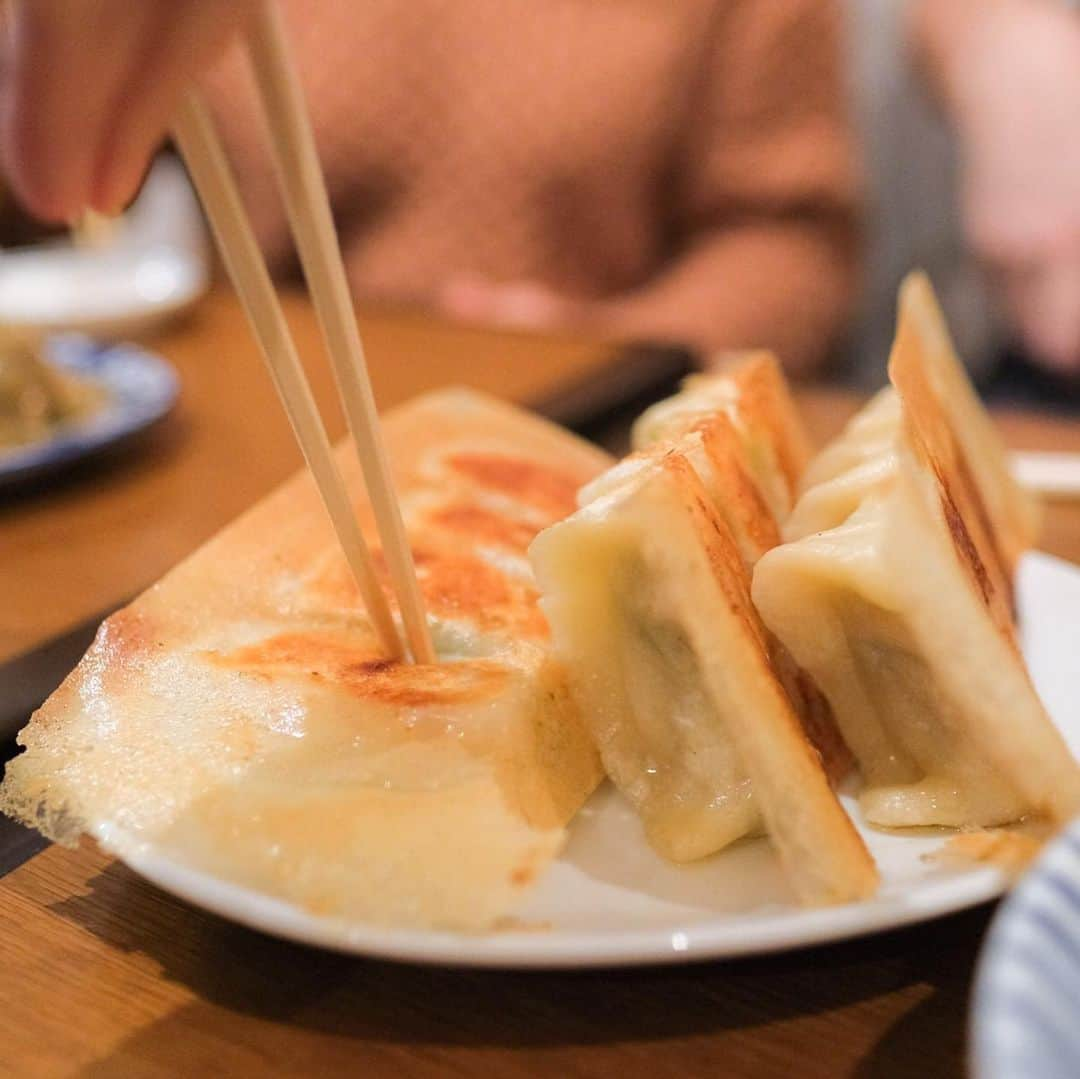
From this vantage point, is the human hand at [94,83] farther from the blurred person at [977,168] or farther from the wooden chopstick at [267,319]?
the blurred person at [977,168]

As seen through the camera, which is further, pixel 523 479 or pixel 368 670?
pixel 523 479

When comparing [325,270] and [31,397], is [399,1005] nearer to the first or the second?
[325,270]

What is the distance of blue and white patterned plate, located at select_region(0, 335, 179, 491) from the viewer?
1.43 m

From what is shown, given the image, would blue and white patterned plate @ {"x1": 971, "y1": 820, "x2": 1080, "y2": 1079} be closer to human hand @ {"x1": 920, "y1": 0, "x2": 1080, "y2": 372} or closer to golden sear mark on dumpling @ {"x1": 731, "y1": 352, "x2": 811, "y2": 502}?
golden sear mark on dumpling @ {"x1": 731, "y1": 352, "x2": 811, "y2": 502}

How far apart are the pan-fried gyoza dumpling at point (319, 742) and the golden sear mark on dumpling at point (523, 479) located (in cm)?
16

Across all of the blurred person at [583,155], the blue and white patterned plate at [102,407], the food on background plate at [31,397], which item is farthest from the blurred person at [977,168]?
the food on background plate at [31,397]

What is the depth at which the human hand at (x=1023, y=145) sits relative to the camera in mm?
2900

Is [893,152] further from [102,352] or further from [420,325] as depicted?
[102,352]

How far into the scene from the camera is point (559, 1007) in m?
0.68

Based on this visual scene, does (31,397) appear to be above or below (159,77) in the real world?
below

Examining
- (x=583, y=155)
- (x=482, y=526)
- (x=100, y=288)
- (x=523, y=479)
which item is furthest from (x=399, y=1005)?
(x=583, y=155)

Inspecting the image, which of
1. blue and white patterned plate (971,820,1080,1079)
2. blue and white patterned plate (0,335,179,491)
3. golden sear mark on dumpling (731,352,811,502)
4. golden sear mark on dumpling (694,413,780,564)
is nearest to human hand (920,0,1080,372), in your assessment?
golden sear mark on dumpling (731,352,811,502)

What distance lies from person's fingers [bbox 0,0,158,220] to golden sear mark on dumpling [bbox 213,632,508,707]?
344mm

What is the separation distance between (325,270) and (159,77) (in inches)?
8.2
